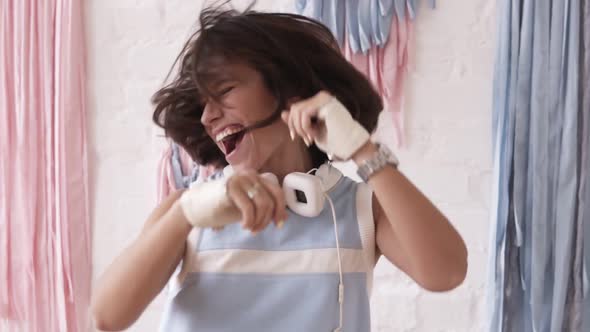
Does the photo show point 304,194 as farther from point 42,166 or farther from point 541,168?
point 42,166

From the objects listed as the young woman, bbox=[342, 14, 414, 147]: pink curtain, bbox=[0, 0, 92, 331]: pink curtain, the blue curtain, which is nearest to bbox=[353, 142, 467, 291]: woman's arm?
the young woman

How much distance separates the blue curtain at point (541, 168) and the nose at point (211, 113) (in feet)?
1.92

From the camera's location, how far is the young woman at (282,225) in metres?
0.81

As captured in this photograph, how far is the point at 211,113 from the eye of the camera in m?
0.90

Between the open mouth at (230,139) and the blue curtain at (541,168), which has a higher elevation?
the open mouth at (230,139)

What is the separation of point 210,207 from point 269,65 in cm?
24

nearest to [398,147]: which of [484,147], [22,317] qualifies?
[484,147]

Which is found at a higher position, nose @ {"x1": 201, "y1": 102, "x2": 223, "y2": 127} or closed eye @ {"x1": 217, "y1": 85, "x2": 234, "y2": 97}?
closed eye @ {"x1": 217, "y1": 85, "x2": 234, "y2": 97}

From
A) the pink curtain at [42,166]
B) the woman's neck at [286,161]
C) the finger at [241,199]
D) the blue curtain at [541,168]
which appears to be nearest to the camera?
the finger at [241,199]

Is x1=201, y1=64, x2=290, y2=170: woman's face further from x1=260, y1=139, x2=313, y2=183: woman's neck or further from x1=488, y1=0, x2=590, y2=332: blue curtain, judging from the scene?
x1=488, y1=0, x2=590, y2=332: blue curtain

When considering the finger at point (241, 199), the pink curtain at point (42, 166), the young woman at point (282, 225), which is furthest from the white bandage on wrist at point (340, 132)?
the pink curtain at point (42, 166)

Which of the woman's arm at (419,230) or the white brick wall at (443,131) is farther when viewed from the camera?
the white brick wall at (443,131)

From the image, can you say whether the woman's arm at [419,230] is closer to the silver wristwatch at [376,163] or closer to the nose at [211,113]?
the silver wristwatch at [376,163]

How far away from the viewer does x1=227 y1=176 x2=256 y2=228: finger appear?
73cm
